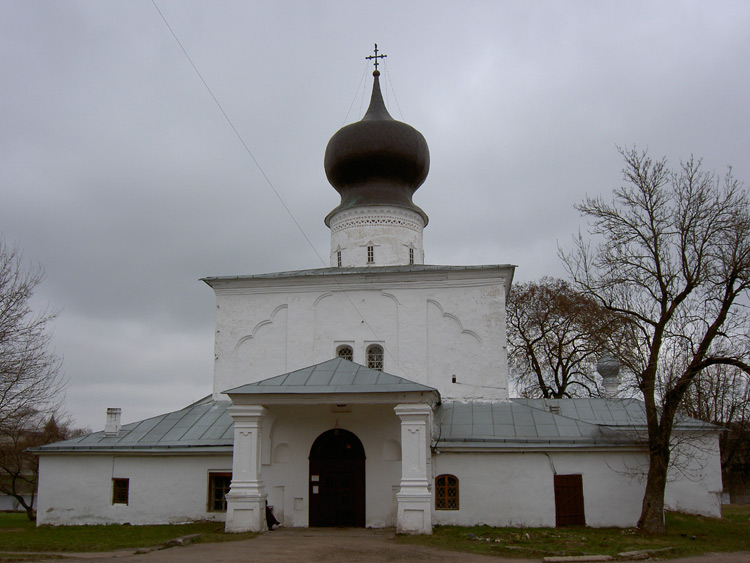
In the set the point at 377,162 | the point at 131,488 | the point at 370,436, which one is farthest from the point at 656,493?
the point at 377,162

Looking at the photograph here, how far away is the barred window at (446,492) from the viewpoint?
1464 centimetres

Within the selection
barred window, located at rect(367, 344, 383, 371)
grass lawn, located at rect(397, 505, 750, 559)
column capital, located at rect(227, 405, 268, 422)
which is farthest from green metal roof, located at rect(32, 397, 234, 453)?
grass lawn, located at rect(397, 505, 750, 559)

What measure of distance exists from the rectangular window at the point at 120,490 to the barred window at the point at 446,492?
7135 mm

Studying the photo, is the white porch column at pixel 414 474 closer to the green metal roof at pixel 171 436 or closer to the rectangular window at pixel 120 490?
the green metal roof at pixel 171 436

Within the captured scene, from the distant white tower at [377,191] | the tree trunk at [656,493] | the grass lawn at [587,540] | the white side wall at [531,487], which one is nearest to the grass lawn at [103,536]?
the grass lawn at [587,540]

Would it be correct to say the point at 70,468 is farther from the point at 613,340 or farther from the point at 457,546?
the point at 613,340

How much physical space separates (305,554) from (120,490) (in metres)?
7.47

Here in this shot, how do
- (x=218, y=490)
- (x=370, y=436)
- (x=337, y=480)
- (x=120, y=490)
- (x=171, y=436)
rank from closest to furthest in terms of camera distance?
(x=337, y=480) < (x=370, y=436) < (x=218, y=490) < (x=120, y=490) < (x=171, y=436)

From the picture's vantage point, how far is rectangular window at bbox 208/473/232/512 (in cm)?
1542

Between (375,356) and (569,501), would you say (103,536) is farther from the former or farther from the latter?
(569,501)

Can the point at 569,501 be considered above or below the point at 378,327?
below

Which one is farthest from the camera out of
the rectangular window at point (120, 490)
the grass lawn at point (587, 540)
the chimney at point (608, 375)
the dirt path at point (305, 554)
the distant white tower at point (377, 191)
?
the chimney at point (608, 375)

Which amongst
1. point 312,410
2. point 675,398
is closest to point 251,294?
point 312,410

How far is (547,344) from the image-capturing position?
2648 cm
